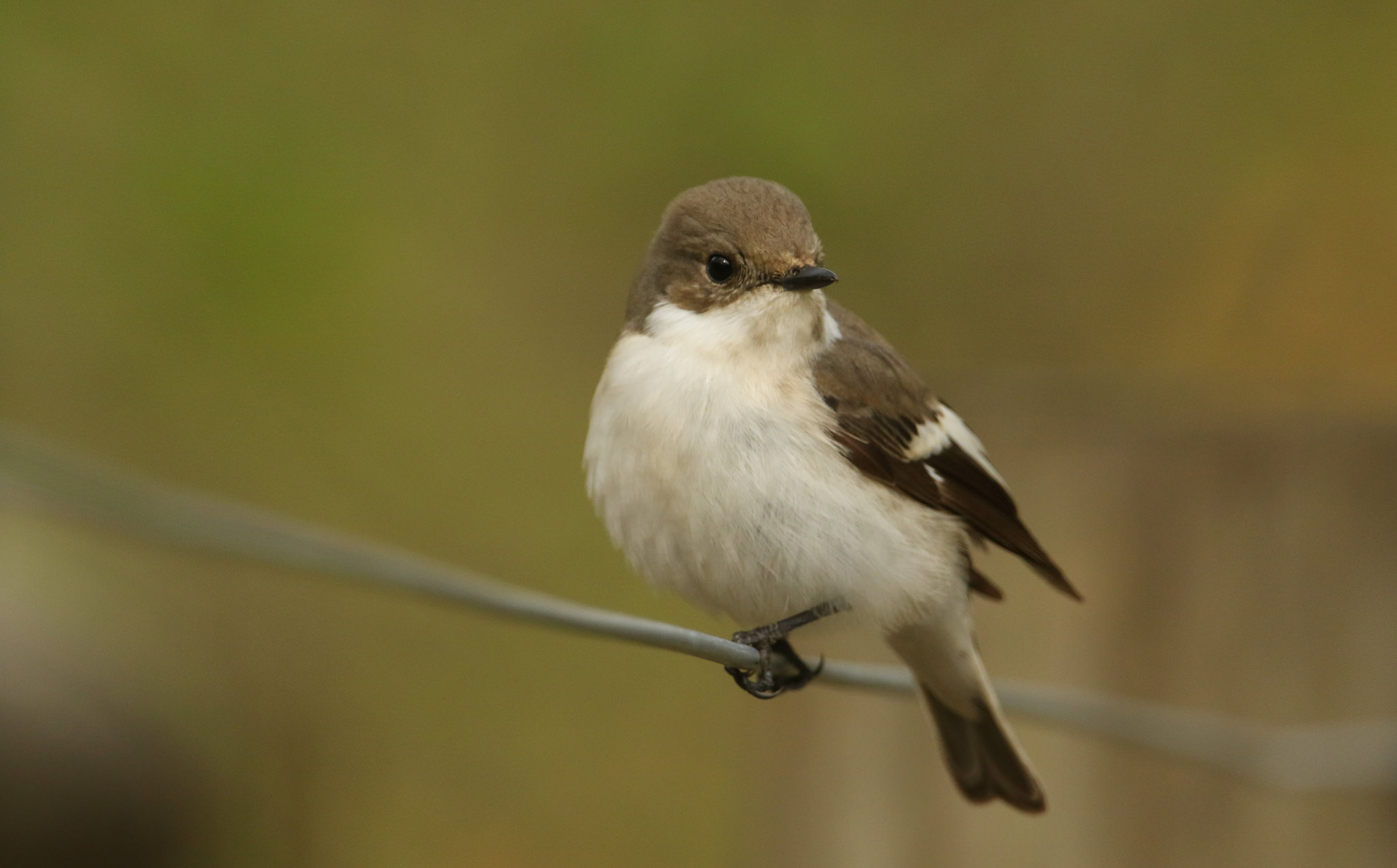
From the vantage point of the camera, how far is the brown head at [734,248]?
3.10 meters

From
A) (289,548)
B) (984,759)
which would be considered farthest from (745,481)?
(984,759)

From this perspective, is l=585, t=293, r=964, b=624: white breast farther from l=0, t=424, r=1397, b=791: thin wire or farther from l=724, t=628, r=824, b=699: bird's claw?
l=0, t=424, r=1397, b=791: thin wire

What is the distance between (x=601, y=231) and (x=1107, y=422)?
3.57 meters

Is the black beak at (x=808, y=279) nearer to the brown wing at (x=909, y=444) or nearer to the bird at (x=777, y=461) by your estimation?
the bird at (x=777, y=461)

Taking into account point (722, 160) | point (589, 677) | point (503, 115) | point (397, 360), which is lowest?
point (589, 677)

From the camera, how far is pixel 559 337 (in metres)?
6.59

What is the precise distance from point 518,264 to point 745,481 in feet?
12.9

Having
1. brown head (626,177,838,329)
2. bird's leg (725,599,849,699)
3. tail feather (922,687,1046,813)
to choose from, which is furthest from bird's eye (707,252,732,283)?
tail feather (922,687,1046,813)

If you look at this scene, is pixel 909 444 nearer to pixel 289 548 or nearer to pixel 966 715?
pixel 966 715

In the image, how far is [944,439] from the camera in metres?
3.39

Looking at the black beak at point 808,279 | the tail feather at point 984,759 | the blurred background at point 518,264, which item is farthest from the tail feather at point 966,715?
the blurred background at point 518,264

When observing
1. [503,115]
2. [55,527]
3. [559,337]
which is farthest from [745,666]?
[503,115]

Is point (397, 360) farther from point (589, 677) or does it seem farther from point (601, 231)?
point (589, 677)

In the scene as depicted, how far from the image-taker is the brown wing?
3123mm
